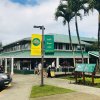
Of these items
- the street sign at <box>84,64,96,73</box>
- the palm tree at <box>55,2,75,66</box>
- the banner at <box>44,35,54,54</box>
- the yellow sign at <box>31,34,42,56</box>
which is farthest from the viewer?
the palm tree at <box>55,2,75,66</box>

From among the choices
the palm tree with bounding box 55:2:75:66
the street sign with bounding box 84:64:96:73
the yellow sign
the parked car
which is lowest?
the parked car

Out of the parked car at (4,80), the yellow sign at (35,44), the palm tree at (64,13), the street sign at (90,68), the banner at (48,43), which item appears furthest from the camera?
the palm tree at (64,13)

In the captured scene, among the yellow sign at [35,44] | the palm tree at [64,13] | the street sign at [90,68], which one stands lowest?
the street sign at [90,68]

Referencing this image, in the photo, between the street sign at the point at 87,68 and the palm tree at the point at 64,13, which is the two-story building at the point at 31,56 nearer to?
the palm tree at the point at 64,13

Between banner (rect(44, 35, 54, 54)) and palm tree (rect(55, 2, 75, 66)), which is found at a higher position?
palm tree (rect(55, 2, 75, 66))

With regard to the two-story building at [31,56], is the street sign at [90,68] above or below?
below

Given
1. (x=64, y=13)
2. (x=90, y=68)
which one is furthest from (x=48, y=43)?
(x=64, y=13)

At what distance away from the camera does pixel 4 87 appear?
21.8 m

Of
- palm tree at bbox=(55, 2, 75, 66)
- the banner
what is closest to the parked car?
the banner

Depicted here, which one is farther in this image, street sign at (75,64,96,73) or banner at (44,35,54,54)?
banner at (44,35,54,54)

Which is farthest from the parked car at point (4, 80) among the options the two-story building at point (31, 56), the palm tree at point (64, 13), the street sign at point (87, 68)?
the two-story building at point (31, 56)

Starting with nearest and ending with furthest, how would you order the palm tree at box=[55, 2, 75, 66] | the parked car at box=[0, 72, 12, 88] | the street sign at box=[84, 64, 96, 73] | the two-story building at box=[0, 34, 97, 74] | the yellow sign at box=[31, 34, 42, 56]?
the parked car at box=[0, 72, 12, 88], the street sign at box=[84, 64, 96, 73], the yellow sign at box=[31, 34, 42, 56], the palm tree at box=[55, 2, 75, 66], the two-story building at box=[0, 34, 97, 74]

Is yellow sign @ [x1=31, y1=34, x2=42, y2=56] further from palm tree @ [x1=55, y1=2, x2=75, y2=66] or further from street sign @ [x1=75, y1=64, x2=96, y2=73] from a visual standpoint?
palm tree @ [x1=55, y1=2, x2=75, y2=66]

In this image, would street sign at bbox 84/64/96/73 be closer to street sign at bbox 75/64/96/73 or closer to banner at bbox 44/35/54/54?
street sign at bbox 75/64/96/73
